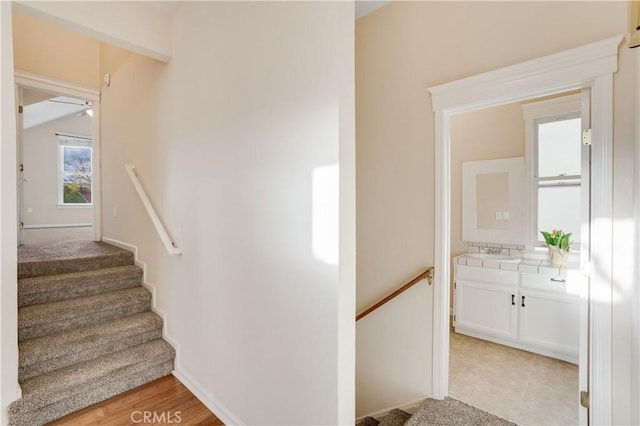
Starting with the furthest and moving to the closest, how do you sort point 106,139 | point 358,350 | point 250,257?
point 106,139, point 358,350, point 250,257

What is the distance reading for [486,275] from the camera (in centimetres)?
328

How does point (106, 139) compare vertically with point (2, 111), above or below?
above

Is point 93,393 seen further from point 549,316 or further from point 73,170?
point 73,170

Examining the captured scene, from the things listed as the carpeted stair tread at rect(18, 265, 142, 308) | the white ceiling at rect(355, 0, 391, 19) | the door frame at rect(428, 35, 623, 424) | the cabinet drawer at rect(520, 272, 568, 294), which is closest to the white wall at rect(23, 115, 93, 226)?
the carpeted stair tread at rect(18, 265, 142, 308)

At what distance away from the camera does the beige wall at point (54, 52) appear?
3.42 metres

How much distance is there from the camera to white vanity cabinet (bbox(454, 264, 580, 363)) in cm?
284

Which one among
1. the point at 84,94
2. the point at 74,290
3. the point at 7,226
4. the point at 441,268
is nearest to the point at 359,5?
the point at 441,268

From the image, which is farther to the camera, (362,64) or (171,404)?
(362,64)

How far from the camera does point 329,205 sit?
144 centimetres

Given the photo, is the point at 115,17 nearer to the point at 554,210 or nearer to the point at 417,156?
the point at 417,156

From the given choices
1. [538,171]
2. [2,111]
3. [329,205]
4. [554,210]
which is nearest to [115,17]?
[2,111]

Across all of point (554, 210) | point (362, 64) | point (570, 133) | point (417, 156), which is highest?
point (362, 64)

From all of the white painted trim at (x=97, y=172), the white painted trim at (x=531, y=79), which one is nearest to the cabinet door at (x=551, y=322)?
the white painted trim at (x=531, y=79)

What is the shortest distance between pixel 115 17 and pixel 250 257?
2.20 m
